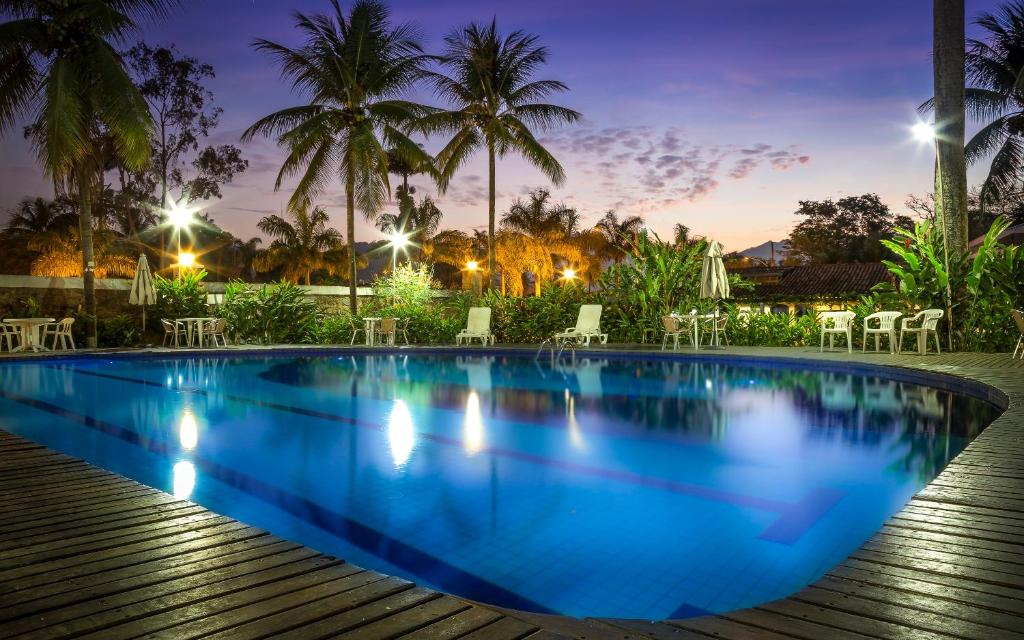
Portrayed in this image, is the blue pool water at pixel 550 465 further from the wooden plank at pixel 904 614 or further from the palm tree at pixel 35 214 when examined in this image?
the palm tree at pixel 35 214

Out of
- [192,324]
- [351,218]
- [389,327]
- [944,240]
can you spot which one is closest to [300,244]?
[351,218]

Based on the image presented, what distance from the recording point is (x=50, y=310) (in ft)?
51.3

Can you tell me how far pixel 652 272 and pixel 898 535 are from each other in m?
13.1

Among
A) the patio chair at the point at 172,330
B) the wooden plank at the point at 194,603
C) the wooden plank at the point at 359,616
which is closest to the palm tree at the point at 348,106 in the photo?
the patio chair at the point at 172,330

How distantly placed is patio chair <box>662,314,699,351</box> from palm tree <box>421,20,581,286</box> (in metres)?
6.22

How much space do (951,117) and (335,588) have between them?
47.0ft

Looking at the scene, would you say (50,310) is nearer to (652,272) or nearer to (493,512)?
(652,272)

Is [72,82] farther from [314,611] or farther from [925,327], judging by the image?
[925,327]

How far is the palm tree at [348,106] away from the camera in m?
17.9

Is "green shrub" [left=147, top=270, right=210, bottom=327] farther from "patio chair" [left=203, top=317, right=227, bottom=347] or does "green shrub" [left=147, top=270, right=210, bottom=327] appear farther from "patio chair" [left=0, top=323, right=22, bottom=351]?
"patio chair" [left=0, top=323, right=22, bottom=351]

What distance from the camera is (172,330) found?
50.6ft

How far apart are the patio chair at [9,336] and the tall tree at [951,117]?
59.0 feet

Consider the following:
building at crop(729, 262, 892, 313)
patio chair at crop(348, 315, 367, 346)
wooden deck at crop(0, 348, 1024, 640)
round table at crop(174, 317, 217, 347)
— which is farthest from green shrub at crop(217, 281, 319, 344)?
building at crop(729, 262, 892, 313)

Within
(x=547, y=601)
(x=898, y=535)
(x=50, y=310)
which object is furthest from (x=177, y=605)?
(x=50, y=310)
